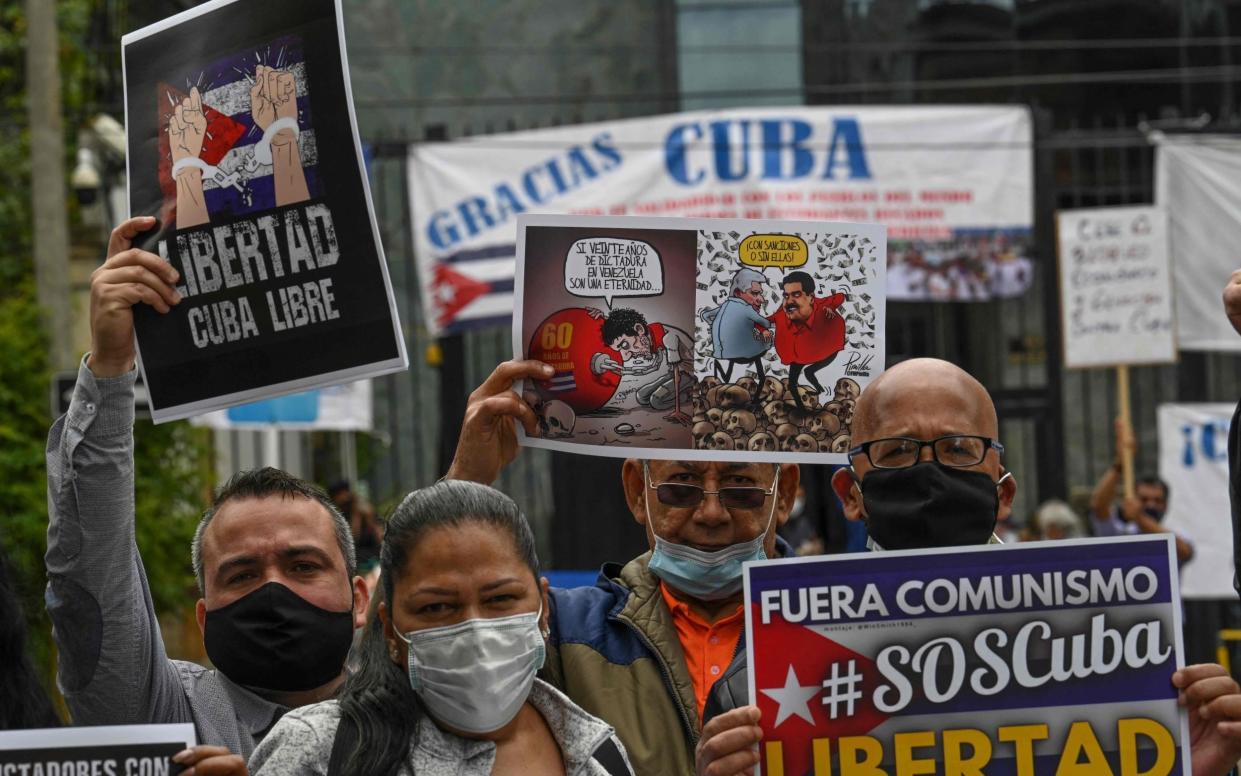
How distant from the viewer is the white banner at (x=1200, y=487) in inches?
472

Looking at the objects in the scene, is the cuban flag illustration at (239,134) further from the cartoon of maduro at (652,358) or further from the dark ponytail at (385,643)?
the dark ponytail at (385,643)

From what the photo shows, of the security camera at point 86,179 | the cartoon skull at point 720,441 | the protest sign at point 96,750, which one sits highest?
the security camera at point 86,179

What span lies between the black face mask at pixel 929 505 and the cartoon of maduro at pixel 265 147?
1209 mm

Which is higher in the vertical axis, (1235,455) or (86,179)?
(86,179)

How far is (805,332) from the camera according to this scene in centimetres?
381

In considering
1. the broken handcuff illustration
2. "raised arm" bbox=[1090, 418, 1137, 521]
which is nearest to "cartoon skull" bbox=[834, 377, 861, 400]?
the broken handcuff illustration

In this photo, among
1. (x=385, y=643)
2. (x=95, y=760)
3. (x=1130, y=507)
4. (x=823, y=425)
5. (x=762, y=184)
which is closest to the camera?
(x=95, y=760)

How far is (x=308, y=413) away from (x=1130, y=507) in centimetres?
552

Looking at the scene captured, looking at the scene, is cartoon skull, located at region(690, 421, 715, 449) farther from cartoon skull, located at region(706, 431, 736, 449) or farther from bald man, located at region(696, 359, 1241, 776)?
bald man, located at region(696, 359, 1241, 776)

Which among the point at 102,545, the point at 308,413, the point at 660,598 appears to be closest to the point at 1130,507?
the point at 308,413

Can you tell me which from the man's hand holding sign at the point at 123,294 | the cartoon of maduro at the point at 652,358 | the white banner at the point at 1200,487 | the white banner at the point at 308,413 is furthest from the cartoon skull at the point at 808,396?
the white banner at the point at 308,413

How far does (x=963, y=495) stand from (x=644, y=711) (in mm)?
→ 704

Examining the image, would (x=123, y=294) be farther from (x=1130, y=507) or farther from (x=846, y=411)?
(x=1130, y=507)

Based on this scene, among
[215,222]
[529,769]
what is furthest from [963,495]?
[215,222]
